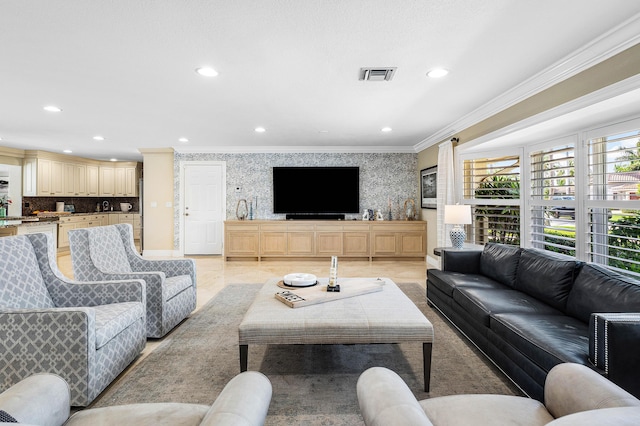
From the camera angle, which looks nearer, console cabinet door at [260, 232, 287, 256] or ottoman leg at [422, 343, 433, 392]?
ottoman leg at [422, 343, 433, 392]

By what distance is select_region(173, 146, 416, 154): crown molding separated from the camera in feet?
21.6

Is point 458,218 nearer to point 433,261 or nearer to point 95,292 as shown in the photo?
point 433,261

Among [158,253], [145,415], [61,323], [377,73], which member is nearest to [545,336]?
[145,415]

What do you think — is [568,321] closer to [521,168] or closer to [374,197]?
[521,168]

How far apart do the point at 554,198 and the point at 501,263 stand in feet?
3.42

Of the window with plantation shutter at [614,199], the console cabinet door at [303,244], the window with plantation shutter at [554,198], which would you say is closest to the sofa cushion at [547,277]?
the window with plantation shutter at [614,199]

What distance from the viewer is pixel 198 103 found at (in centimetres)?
378

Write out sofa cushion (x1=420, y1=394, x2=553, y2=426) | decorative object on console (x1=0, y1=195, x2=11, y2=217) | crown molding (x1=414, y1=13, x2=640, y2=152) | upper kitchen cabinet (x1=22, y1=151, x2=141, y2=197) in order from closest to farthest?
sofa cushion (x1=420, y1=394, x2=553, y2=426) → crown molding (x1=414, y1=13, x2=640, y2=152) → decorative object on console (x1=0, y1=195, x2=11, y2=217) → upper kitchen cabinet (x1=22, y1=151, x2=141, y2=197)

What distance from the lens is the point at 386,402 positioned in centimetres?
96

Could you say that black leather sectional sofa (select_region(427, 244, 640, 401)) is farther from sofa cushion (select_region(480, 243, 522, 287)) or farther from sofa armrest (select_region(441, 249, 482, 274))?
sofa armrest (select_region(441, 249, 482, 274))

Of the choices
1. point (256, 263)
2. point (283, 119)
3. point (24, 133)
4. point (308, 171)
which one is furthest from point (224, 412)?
point (24, 133)

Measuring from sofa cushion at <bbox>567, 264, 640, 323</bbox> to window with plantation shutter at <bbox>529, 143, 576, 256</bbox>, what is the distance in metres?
1.16

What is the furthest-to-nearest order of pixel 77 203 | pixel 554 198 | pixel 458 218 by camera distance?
pixel 77 203
pixel 458 218
pixel 554 198

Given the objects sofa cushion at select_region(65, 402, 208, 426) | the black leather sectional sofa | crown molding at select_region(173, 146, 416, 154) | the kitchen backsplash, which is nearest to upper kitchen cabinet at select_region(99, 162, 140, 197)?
the kitchen backsplash
